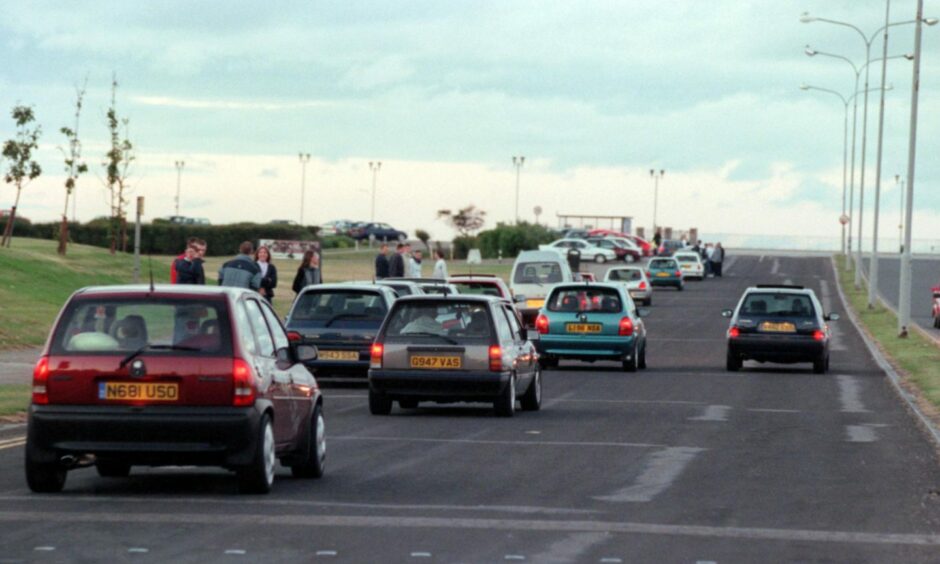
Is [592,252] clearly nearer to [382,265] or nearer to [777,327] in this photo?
[382,265]

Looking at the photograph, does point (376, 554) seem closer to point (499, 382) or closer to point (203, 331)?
point (203, 331)

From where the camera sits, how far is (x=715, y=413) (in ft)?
69.8

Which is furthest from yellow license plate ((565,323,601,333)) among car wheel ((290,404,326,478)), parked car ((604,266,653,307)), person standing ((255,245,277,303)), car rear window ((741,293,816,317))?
parked car ((604,266,653,307))

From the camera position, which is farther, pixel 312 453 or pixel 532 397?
pixel 532 397

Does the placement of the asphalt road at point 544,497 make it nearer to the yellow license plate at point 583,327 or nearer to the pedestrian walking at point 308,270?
the yellow license plate at point 583,327

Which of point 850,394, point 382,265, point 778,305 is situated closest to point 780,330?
point 778,305

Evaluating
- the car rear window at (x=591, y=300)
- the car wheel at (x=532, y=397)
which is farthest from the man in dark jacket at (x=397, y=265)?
the car wheel at (x=532, y=397)

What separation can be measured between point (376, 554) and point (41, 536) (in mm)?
1997

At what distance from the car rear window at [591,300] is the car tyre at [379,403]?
10.0 metres

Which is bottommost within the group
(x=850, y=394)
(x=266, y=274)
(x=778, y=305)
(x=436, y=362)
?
(x=850, y=394)

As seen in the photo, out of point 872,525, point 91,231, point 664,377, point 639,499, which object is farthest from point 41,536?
point 91,231

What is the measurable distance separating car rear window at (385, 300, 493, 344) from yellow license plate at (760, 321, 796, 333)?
450 inches

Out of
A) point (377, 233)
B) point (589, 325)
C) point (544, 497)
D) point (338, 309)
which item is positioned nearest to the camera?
point (544, 497)

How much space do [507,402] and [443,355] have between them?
3.01 feet
